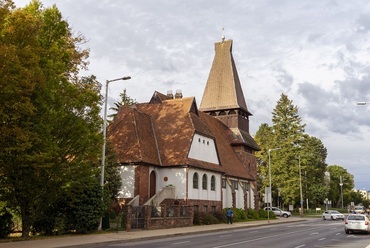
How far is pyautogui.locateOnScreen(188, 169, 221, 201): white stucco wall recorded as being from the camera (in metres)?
39.9

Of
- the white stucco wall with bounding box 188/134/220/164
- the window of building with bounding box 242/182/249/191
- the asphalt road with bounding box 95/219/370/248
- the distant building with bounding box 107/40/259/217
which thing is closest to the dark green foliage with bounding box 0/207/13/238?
the asphalt road with bounding box 95/219/370/248

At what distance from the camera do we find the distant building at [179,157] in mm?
37281

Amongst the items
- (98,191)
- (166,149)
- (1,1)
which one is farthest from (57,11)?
(166,149)

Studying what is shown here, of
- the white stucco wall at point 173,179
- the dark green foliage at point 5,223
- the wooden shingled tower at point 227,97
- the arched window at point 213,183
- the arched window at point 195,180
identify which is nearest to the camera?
the dark green foliage at point 5,223

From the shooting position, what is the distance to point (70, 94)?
23.0m

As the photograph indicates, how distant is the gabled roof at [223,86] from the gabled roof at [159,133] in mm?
13900

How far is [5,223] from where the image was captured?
→ 2358cm

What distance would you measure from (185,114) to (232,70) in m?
20.3

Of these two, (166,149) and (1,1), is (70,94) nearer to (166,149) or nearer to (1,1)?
(1,1)

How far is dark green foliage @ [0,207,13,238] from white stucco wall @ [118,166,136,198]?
13563mm

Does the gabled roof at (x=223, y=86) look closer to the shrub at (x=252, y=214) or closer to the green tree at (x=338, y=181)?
the shrub at (x=252, y=214)

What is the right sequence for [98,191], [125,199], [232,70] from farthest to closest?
[232,70], [125,199], [98,191]

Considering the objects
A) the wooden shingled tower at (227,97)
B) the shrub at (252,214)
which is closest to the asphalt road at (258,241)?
the shrub at (252,214)

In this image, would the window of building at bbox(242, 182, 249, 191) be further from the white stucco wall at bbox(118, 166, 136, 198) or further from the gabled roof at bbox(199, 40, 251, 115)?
the white stucco wall at bbox(118, 166, 136, 198)
